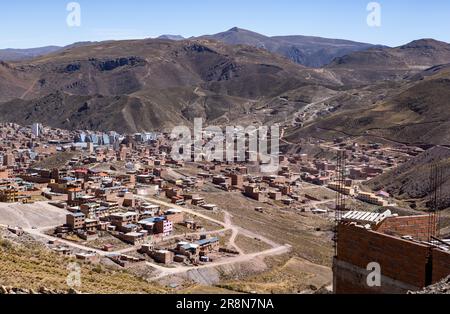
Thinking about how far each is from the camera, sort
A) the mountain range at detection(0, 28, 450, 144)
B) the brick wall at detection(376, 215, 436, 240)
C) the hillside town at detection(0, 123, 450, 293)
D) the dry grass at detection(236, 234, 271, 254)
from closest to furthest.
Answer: the brick wall at detection(376, 215, 436, 240), the hillside town at detection(0, 123, 450, 293), the dry grass at detection(236, 234, 271, 254), the mountain range at detection(0, 28, 450, 144)

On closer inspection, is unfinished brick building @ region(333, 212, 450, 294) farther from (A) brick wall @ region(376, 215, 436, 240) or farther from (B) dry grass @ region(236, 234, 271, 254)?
(B) dry grass @ region(236, 234, 271, 254)

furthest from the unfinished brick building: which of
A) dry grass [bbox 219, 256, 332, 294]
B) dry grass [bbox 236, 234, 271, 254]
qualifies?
dry grass [bbox 236, 234, 271, 254]

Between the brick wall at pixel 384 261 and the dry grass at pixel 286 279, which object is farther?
the dry grass at pixel 286 279

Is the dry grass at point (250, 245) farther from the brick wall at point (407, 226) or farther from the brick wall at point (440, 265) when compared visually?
the brick wall at point (440, 265)

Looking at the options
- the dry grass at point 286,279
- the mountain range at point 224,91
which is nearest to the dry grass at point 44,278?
the dry grass at point 286,279

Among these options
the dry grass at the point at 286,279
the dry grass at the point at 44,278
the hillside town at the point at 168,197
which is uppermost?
the dry grass at the point at 44,278

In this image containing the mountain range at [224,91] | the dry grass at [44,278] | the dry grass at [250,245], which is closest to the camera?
the dry grass at [44,278]

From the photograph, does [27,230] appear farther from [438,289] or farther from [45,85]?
[45,85]

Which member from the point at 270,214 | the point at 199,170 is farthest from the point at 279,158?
the point at 270,214

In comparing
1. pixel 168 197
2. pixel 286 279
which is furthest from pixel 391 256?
pixel 168 197
